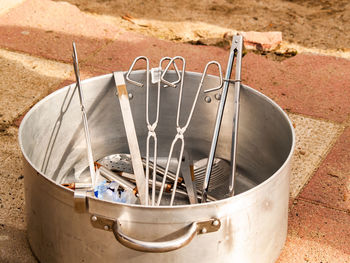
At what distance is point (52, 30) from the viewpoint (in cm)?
212

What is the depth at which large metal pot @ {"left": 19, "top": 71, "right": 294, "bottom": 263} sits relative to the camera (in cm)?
94

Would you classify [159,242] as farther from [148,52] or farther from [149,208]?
[148,52]

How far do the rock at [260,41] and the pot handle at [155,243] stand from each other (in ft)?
4.22

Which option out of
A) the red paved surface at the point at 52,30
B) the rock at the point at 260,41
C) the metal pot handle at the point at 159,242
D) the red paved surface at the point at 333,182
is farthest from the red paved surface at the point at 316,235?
the red paved surface at the point at 52,30

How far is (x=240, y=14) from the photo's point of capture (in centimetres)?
242

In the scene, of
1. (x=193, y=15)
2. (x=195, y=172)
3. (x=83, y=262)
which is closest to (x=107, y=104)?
(x=195, y=172)

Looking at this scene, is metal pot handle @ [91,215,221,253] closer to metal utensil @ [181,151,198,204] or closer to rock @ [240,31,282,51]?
metal utensil @ [181,151,198,204]

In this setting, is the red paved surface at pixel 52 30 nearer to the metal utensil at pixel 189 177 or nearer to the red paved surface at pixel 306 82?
the red paved surface at pixel 306 82

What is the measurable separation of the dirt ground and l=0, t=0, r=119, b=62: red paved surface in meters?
0.15

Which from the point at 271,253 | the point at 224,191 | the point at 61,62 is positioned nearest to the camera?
the point at 271,253

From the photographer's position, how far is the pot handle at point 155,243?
2.97 ft

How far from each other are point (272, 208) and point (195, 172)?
369mm

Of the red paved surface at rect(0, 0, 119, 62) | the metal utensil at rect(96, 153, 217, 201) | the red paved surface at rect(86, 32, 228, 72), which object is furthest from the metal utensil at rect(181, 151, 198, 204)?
the red paved surface at rect(0, 0, 119, 62)

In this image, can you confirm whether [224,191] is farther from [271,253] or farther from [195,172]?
[271,253]
